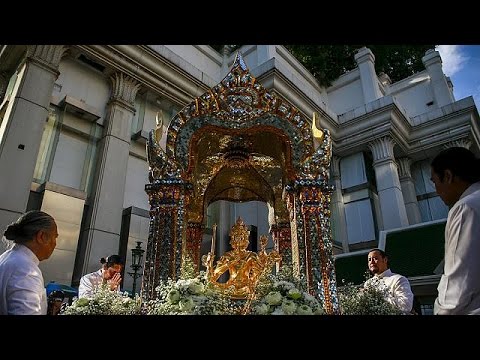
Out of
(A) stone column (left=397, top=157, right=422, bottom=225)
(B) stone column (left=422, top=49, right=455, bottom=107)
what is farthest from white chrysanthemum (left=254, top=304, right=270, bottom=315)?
(B) stone column (left=422, top=49, right=455, bottom=107)

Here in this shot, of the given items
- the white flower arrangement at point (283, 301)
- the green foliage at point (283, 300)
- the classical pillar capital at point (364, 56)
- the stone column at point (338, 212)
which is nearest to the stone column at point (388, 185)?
the stone column at point (338, 212)

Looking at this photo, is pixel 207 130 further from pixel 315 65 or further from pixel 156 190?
pixel 315 65

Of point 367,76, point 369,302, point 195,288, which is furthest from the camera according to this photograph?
point 367,76

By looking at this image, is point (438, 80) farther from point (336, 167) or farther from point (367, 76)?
point (336, 167)

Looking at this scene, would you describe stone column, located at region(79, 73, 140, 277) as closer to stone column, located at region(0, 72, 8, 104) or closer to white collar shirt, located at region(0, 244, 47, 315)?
stone column, located at region(0, 72, 8, 104)

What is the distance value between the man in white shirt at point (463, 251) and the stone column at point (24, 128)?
846 centimetres

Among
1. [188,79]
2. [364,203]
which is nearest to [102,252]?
[188,79]

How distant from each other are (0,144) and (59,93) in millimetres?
2881

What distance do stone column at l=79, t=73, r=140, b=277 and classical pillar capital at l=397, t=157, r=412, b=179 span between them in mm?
13115

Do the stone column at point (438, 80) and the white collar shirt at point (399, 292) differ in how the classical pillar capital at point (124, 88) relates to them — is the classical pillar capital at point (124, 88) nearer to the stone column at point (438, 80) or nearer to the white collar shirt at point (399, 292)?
the white collar shirt at point (399, 292)

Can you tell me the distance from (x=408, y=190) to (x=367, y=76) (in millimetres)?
6277

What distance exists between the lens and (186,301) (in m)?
3.69

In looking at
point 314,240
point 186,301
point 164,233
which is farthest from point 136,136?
point 186,301
